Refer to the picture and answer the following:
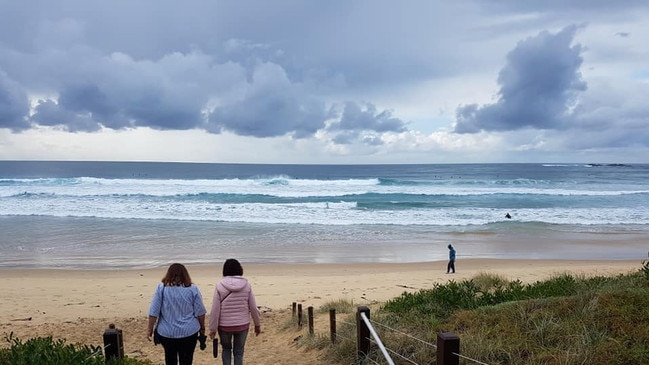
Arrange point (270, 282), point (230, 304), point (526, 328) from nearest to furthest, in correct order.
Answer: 1. point (526, 328)
2. point (230, 304)
3. point (270, 282)

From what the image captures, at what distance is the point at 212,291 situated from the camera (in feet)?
41.2

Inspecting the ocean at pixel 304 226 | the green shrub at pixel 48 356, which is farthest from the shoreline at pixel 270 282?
the green shrub at pixel 48 356

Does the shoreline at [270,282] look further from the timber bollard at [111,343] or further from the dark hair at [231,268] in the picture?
the timber bollard at [111,343]

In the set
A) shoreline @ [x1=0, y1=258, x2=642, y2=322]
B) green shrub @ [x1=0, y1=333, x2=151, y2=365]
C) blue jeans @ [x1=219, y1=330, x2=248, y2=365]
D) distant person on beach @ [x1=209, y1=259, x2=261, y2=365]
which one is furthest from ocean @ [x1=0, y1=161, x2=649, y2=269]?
green shrub @ [x1=0, y1=333, x2=151, y2=365]

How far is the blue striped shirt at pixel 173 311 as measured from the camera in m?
4.84

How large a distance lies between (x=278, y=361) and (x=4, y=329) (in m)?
5.73

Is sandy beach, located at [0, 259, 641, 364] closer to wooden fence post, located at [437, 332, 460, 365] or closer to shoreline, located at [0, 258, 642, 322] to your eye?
shoreline, located at [0, 258, 642, 322]

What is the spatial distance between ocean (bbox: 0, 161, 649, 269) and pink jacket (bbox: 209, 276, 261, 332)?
466 inches

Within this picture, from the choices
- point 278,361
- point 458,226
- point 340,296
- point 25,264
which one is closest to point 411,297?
point 278,361

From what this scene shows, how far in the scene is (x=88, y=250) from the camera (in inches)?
737

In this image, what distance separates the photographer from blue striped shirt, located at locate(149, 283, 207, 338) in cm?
484

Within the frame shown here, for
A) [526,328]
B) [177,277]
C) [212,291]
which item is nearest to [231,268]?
[177,277]

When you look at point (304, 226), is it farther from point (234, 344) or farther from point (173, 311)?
point (173, 311)

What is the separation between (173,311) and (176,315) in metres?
0.05
